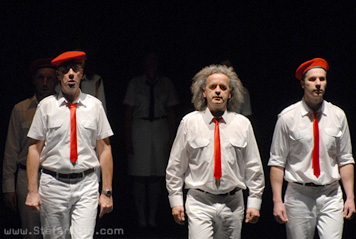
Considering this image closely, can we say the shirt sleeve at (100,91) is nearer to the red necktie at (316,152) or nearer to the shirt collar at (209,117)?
the shirt collar at (209,117)

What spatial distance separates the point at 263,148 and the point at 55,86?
7.70 ft

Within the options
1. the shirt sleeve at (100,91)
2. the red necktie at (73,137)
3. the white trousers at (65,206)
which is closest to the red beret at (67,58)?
the red necktie at (73,137)

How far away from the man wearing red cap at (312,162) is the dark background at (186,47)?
152cm

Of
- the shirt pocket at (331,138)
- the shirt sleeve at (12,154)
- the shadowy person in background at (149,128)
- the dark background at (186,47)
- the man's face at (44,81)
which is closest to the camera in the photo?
the shirt pocket at (331,138)

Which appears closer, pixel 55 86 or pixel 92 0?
pixel 55 86

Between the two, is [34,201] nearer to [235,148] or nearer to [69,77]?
[69,77]

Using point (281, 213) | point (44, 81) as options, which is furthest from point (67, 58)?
point (281, 213)

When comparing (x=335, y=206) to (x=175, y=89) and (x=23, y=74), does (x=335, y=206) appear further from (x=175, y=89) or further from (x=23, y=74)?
(x=23, y=74)

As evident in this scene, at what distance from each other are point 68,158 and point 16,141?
0.94 metres

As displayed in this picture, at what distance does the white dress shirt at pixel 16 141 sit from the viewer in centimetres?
622

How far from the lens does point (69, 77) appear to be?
566 cm

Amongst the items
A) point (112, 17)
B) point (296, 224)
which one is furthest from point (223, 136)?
point (112, 17)

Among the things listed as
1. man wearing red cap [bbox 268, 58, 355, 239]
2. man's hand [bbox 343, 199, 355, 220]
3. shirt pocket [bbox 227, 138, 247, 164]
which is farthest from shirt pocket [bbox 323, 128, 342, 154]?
shirt pocket [bbox 227, 138, 247, 164]

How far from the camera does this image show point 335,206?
218 inches
